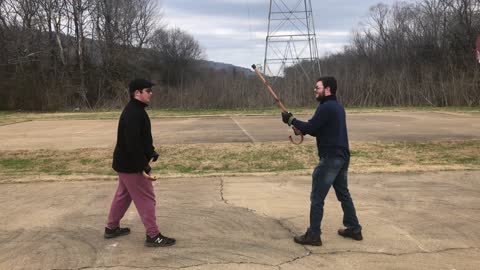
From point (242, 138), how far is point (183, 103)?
21815 millimetres

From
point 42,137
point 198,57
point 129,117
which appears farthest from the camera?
point 198,57

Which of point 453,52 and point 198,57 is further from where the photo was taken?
point 198,57

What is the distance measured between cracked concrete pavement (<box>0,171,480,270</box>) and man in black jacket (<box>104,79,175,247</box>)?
1.00ft

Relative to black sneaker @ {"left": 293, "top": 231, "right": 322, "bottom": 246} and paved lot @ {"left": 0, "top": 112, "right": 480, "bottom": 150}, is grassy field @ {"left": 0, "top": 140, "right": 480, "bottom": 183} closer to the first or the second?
paved lot @ {"left": 0, "top": 112, "right": 480, "bottom": 150}

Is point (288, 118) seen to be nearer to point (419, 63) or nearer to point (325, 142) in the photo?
point (325, 142)

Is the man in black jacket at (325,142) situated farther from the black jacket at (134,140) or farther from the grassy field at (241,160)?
the grassy field at (241,160)

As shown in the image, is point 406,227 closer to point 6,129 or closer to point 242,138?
point 242,138

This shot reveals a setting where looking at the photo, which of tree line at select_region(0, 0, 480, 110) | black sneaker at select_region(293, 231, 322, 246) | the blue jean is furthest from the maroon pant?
tree line at select_region(0, 0, 480, 110)

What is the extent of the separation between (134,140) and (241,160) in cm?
606

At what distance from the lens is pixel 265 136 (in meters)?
15.6

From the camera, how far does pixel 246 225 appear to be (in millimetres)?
6133

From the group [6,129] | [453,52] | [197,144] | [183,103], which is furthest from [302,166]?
[453,52]

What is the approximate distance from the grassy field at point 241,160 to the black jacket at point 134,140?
13.5 feet

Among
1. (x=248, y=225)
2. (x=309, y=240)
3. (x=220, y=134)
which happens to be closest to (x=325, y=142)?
(x=309, y=240)
